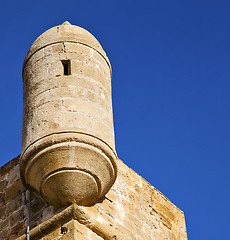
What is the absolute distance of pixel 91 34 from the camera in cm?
823

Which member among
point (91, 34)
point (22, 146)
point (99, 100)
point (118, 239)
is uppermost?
point (91, 34)

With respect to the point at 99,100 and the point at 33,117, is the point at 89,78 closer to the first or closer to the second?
the point at 99,100

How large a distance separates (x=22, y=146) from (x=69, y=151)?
2.10 ft

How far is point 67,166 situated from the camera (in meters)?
7.01

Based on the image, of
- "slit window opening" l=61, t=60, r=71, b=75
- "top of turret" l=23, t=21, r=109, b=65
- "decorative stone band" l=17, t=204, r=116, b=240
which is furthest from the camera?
"top of turret" l=23, t=21, r=109, b=65

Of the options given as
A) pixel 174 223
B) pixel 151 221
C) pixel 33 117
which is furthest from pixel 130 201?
pixel 33 117

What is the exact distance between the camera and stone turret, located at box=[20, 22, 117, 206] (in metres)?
7.04

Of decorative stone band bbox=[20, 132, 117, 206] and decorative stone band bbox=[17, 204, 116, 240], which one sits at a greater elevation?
decorative stone band bbox=[20, 132, 117, 206]

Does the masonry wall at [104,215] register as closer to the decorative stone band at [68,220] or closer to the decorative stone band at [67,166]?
the decorative stone band at [68,220]

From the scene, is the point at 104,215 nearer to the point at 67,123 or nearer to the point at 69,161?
the point at 69,161

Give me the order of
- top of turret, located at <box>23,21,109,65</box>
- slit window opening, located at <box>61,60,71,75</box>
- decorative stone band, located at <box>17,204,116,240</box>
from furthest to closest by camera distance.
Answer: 1. top of turret, located at <box>23,21,109,65</box>
2. slit window opening, located at <box>61,60,71,75</box>
3. decorative stone band, located at <box>17,204,116,240</box>

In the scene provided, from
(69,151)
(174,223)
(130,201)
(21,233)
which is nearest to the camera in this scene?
(69,151)

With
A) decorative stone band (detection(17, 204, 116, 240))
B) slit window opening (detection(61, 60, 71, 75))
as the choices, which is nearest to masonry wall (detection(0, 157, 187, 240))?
decorative stone band (detection(17, 204, 116, 240))

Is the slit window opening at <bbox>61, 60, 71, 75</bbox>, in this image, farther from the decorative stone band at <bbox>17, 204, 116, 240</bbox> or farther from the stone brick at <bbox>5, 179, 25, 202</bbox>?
the decorative stone band at <bbox>17, 204, 116, 240</bbox>
